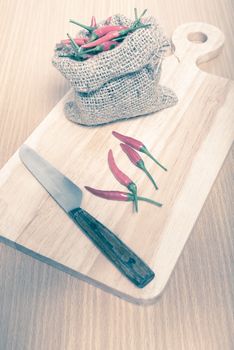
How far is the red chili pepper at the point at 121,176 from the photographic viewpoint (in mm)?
699

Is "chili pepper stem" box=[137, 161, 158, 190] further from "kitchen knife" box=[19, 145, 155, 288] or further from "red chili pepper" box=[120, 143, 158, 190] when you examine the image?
"kitchen knife" box=[19, 145, 155, 288]

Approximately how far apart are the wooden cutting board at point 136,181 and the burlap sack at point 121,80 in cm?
3

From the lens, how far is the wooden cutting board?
64 centimetres

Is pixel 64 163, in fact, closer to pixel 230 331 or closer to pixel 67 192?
pixel 67 192

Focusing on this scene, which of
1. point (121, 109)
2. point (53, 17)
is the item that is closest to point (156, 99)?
point (121, 109)

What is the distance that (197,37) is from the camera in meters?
0.95

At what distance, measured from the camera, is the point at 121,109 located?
769 millimetres

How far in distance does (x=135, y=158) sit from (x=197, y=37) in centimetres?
37

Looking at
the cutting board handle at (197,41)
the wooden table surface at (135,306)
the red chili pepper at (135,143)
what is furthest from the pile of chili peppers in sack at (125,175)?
the cutting board handle at (197,41)

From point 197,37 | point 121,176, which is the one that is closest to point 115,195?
point 121,176

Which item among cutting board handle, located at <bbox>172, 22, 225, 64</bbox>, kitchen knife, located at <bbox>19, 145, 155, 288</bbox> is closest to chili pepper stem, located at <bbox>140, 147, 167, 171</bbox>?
kitchen knife, located at <bbox>19, 145, 155, 288</bbox>

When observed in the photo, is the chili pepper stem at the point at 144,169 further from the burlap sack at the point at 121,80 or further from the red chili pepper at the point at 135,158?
the burlap sack at the point at 121,80

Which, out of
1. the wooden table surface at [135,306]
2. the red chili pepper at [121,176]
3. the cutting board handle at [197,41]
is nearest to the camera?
the wooden table surface at [135,306]

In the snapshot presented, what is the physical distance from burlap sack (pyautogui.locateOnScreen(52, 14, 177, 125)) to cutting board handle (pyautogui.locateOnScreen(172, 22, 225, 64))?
13cm
